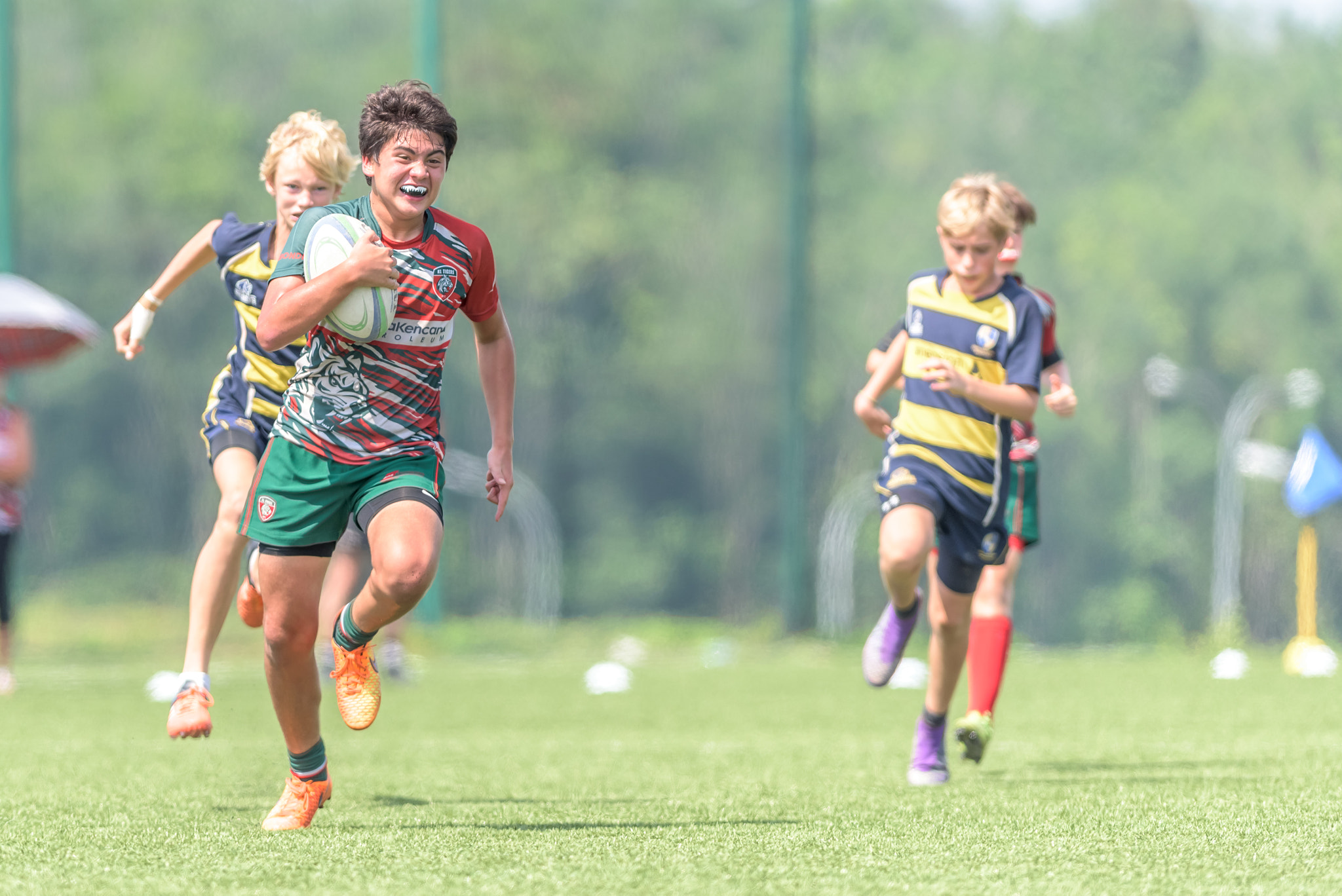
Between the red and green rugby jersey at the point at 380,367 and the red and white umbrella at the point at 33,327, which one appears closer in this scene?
the red and green rugby jersey at the point at 380,367

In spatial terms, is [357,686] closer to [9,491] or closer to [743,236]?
[9,491]

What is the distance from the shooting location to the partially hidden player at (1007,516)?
5.26 m

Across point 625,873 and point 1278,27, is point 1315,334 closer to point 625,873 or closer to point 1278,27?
point 1278,27

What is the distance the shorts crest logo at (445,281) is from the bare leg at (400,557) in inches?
19.0

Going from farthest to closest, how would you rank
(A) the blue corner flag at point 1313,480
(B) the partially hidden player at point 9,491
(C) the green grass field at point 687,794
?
(A) the blue corner flag at point 1313,480
(B) the partially hidden player at point 9,491
(C) the green grass field at point 687,794

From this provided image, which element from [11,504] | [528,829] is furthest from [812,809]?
[11,504]

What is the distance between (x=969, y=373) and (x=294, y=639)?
2.24 metres

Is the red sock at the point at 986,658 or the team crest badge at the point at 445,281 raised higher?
the team crest badge at the point at 445,281

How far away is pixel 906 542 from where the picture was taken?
492cm

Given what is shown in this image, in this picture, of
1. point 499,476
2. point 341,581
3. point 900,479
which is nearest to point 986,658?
point 900,479

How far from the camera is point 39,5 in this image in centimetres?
1089

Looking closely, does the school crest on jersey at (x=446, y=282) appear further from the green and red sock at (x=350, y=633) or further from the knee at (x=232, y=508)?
the knee at (x=232, y=508)

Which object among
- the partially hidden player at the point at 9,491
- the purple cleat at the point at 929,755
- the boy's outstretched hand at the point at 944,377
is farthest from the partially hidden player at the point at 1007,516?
the partially hidden player at the point at 9,491

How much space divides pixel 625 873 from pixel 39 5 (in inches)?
365
